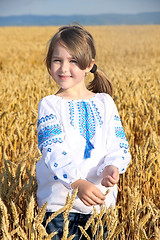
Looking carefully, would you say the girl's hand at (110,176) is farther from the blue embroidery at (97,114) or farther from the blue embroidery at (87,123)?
the blue embroidery at (97,114)

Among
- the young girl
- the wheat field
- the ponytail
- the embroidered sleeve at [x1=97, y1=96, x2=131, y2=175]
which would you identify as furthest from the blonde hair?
the wheat field

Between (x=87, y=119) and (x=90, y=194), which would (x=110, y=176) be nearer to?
(x=90, y=194)

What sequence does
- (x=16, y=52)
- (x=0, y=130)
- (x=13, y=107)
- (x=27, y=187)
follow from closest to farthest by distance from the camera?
(x=27, y=187) → (x=0, y=130) → (x=13, y=107) → (x=16, y=52)

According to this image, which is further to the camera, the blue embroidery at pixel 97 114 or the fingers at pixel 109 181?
the blue embroidery at pixel 97 114

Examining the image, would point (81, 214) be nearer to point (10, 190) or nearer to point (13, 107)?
point (10, 190)

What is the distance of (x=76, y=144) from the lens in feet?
3.48

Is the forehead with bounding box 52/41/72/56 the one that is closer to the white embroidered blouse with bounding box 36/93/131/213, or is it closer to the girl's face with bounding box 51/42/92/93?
the girl's face with bounding box 51/42/92/93

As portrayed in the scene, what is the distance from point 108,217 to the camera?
848mm

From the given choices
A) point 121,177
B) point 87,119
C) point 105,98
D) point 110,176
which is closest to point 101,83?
point 105,98

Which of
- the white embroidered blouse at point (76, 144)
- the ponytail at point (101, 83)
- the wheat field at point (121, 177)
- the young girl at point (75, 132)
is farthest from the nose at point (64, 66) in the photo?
the wheat field at point (121, 177)

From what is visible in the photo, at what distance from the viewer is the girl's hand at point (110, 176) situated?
0.92m

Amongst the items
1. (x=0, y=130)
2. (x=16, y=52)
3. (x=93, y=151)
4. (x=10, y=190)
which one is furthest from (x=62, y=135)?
(x=16, y=52)

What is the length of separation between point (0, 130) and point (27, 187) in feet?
3.77

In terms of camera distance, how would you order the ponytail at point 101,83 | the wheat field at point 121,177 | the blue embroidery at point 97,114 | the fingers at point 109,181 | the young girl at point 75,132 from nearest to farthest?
the wheat field at point 121,177 → the fingers at point 109,181 → the young girl at point 75,132 → the blue embroidery at point 97,114 → the ponytail at point 101,83
